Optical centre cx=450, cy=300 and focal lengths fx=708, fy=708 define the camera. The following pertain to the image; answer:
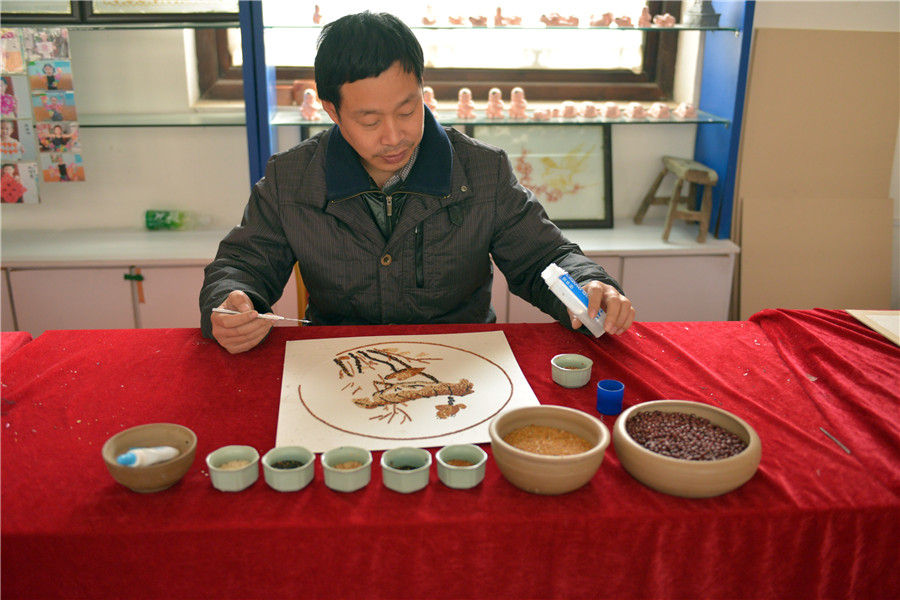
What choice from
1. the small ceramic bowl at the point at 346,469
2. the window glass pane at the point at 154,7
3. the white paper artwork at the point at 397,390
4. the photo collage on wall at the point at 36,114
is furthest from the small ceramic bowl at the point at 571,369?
the photo collage on wall at the point at 36,114

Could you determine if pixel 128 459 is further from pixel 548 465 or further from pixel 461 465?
pixel 548 465

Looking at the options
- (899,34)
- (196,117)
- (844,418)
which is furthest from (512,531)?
(899,34)

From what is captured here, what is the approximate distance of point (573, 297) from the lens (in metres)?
1.49

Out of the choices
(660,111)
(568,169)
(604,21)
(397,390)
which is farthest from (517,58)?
(397,390)

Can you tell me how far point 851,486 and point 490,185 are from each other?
1.08 meters

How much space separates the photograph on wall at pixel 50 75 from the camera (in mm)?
2871

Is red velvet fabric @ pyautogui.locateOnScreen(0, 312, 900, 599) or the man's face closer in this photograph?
red velvet fabric @ pyautogui.locateOnScreen(0, 312, 900, 599)

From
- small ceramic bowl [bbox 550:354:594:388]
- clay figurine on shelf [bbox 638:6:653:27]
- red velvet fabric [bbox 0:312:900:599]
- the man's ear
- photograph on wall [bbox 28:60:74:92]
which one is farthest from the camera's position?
clay figurine on shelf [bbox 638:6:653:27]

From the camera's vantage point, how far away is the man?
64.1 inches

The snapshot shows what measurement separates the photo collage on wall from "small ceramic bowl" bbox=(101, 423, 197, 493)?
2.31 metres

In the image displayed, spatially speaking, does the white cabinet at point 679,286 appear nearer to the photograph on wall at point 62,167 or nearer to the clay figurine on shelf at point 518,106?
the clay figurine on shelf at point 518,106

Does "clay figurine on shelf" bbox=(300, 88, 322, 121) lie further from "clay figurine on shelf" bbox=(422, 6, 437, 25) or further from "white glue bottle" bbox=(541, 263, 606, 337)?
"white glue bottle" bbox=(541, 263, 606, 337)

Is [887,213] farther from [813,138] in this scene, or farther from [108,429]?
[108,429]

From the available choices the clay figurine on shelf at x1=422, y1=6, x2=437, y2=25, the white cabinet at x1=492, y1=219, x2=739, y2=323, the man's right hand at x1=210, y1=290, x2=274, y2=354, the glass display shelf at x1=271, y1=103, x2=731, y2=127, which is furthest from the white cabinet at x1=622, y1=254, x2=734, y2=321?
the man's right hand at x1=210, y1=290, x2=274, y2=354
